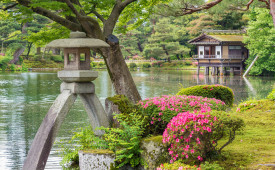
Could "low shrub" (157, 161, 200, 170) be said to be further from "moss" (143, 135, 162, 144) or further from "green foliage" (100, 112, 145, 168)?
"green foliage" (100, 112, 145, 168)

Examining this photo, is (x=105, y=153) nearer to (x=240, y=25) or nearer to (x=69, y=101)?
(x=69, y=101)

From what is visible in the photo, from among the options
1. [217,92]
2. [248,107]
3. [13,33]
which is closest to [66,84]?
[217,92]

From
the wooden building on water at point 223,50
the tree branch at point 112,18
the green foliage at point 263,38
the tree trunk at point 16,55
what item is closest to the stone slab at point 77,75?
the tree branch at point 112,18

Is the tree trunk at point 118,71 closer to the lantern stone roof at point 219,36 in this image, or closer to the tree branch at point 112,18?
the tree branch at point 112,18

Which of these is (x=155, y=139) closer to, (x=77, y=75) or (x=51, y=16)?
(x=77, y=75)

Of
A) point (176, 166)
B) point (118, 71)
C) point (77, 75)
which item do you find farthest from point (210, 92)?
point (176, 166)

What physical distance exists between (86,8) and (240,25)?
141ft

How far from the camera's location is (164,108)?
7219 mm

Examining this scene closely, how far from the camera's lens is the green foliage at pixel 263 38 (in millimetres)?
36031

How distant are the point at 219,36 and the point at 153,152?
41.6 metres

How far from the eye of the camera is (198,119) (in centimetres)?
592

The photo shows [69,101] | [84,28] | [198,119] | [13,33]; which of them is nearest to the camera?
[198,119]

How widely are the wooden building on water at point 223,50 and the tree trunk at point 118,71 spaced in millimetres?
35286

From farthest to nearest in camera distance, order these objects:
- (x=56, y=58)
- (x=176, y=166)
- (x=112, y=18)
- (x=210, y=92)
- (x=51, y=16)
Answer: (x=56, y=58) < (x=112, y=18) < (x=210, y=92) < (x=51, y=16) < (x=176, y=166)
